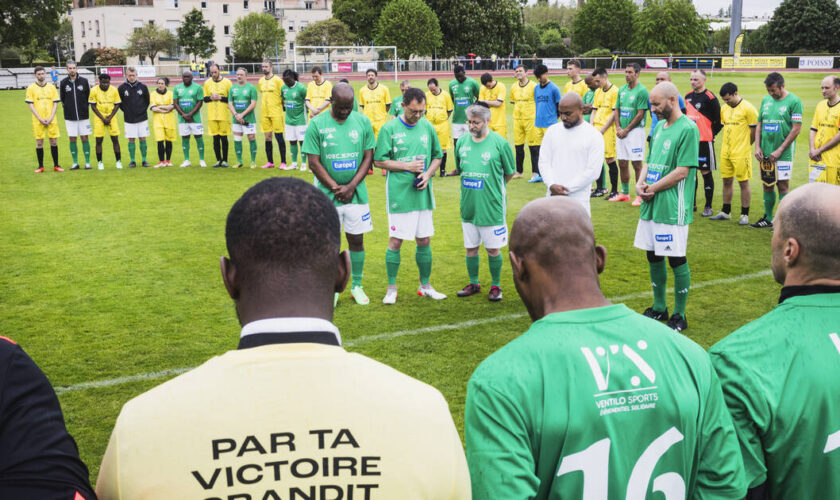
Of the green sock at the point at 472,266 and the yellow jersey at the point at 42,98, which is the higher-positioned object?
the yellow jersey at the point at 42,98

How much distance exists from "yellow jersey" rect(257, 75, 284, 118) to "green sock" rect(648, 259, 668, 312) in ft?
40.5

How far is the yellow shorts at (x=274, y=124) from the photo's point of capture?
17891 mm

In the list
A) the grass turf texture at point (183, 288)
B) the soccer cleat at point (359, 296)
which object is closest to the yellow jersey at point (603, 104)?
the grass turf texture at point (183, 288)

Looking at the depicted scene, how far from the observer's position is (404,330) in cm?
736

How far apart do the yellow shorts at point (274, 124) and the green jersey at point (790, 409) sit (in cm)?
1647

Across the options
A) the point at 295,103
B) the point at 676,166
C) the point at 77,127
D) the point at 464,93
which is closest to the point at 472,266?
the point at 676,166

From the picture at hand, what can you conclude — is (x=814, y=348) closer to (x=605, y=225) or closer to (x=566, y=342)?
(x=566, y=342)

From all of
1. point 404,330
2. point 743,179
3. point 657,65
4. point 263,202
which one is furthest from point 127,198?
point 657,65

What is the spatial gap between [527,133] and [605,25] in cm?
7540

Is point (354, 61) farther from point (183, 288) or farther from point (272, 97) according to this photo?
point (183, 288)

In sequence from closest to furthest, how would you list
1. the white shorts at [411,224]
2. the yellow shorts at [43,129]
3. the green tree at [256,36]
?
the white shorts at [411,224] → the yellow shorts at [43,129] → the green tree at [256,36]

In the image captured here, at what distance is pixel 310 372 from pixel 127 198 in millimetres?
13956

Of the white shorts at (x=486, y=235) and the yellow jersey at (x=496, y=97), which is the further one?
the yellow jersey at (x=496, y=97)

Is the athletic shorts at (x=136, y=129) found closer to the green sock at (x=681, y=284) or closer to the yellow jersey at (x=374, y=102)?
the yellow jersey at (x=374, y=102)
